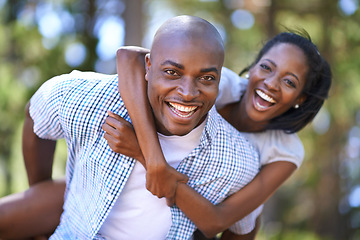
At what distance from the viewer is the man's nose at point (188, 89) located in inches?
72.3

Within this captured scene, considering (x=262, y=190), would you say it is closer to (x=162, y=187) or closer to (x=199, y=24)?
(x=162, y=187)

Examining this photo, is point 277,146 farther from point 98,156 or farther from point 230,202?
point 98,156

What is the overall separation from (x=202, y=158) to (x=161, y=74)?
0.54 m

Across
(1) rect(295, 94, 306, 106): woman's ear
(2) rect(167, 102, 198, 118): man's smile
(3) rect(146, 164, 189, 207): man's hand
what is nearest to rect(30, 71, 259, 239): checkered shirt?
(3) rect(146, 164, 189, 207): man's hand

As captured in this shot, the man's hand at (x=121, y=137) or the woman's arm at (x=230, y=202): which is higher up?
the man's hand at (x=121, y=137)

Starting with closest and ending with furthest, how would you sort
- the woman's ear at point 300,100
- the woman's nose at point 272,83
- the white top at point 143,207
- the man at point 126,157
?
the man at point 126,157 → the white top at point 143,207 → the woman's nose at point 272,83 → the woman's ear at point 300,100

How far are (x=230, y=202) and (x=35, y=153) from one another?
1.11 metres

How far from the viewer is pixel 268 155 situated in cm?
262

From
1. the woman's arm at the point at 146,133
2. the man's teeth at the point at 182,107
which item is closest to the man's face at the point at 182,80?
the man's teeth at the point at 182,107

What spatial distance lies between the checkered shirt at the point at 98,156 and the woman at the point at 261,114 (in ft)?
0.29

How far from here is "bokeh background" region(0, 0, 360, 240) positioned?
256 inches

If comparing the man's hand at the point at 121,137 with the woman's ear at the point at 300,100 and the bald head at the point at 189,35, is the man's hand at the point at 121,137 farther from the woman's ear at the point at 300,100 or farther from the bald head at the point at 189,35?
the woman's ear at the point at 300,100

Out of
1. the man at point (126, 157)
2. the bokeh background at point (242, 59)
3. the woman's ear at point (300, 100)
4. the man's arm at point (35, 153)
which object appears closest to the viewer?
the man at point (126, 157)

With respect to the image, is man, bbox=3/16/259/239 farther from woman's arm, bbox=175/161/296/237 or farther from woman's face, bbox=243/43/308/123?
woman's face, bbox=243/43/308/123
